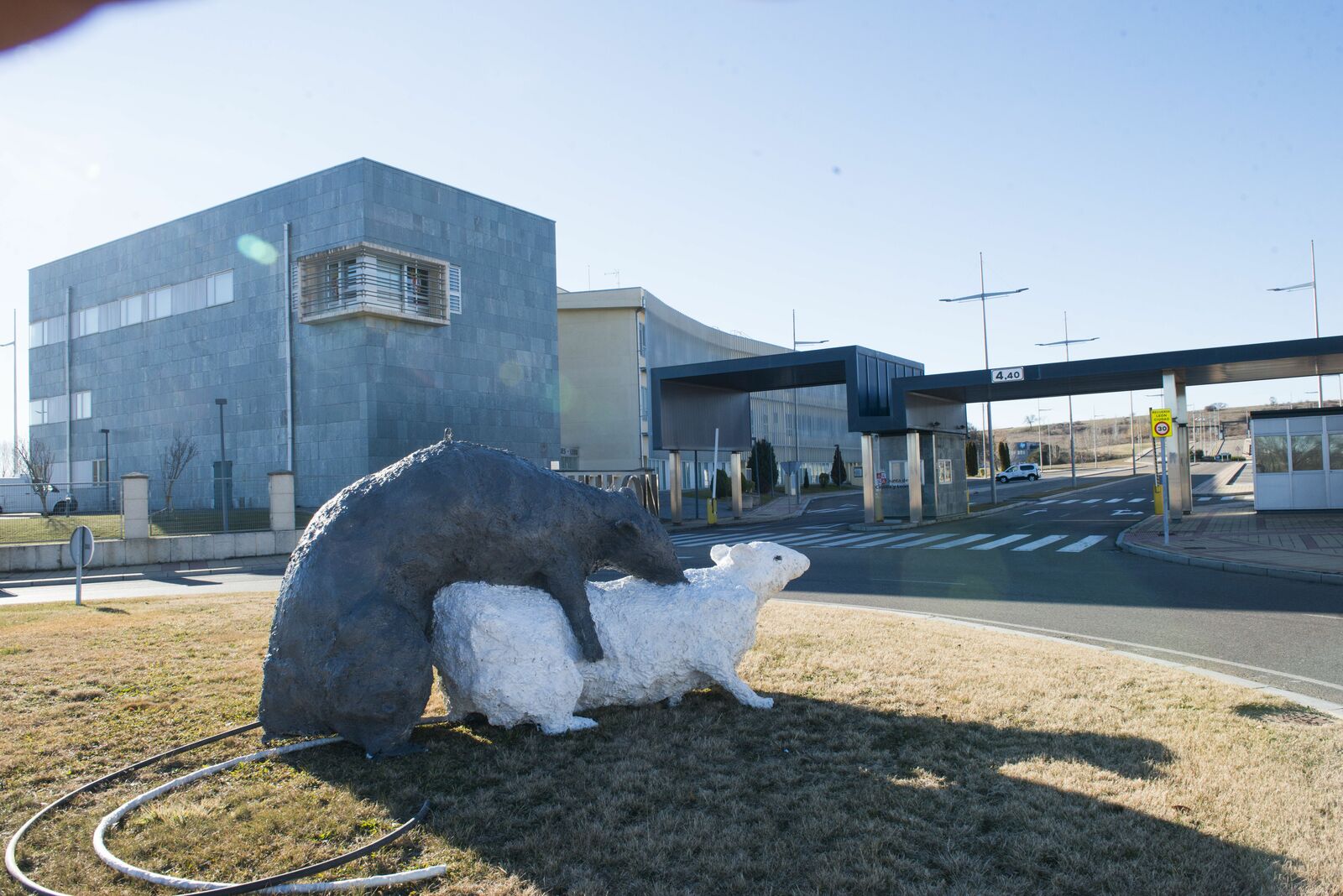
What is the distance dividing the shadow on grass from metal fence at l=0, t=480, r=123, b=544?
1936 centimetres

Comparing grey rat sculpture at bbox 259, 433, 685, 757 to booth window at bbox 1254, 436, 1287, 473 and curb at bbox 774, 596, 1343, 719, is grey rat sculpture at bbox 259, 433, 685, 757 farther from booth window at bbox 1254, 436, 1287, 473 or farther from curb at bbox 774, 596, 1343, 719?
booth window at bbox 1254, 436, 1287, 473

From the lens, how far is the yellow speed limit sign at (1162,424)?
17922 mm

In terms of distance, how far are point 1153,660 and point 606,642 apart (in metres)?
4.98

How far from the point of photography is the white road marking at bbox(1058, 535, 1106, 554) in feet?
56.7

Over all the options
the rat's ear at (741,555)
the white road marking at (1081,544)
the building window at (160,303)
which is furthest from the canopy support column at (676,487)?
the rat's ear at (741,555)

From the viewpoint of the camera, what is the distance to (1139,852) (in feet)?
11.7

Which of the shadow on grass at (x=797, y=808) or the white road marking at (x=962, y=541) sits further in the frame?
the white road marking at (x=962, y=541)

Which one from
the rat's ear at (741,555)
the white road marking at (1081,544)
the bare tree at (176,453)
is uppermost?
the bare tree at (176,453)

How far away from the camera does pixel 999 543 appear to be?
19.2m

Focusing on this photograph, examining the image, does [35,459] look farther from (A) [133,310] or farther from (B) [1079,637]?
(B) [1079,637]

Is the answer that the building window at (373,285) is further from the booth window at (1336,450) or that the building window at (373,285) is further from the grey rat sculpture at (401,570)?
the booth window at (1336,450)

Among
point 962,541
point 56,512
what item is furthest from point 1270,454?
point 56,512

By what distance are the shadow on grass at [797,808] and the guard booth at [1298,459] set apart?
77.1ft

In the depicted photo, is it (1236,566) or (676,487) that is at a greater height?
(676,487)
